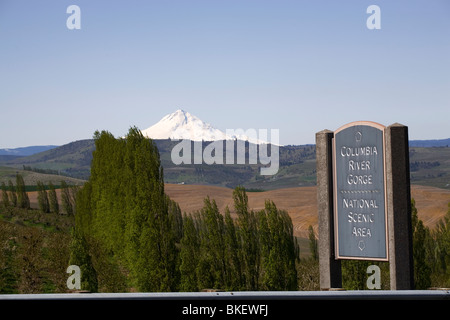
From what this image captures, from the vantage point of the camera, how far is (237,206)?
29.7m

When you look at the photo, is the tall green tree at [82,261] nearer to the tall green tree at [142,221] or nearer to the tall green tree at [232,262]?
the tall green tree at [142,221]

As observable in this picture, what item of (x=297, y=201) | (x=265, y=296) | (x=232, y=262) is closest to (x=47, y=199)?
(x=232, y=262)

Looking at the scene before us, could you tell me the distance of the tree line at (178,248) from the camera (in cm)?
2619

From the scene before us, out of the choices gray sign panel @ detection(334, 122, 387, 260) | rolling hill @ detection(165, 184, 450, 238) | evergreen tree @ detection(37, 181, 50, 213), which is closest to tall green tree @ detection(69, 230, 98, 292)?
gray sign panel @ detection(334, 122, 387, 260)

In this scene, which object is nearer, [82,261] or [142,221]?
[82,261]

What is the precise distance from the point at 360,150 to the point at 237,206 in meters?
16.8

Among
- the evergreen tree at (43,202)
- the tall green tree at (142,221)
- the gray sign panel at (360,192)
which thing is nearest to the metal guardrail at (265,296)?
the gray sign panel at (360,192)

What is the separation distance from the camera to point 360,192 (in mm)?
13273

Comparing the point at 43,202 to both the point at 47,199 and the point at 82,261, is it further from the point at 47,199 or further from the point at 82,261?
the point at 82,261

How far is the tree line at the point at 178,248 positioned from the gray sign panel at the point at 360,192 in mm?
13570

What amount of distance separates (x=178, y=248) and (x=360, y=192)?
1758 centimetres
